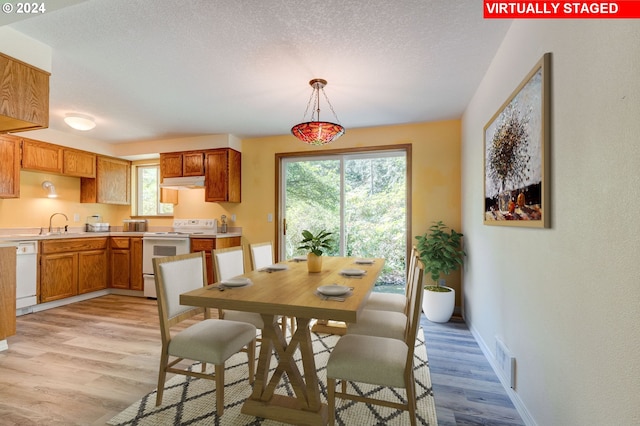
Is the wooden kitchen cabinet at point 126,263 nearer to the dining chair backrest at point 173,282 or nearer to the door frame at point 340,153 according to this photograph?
the door frame at point 340,153

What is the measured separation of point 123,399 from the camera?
1.90 m

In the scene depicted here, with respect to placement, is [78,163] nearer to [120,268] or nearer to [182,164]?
[182,164]

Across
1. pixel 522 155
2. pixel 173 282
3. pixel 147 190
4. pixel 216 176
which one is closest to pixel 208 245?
pixel 216 176

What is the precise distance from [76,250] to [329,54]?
14.3ft

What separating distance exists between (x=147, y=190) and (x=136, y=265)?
154cm

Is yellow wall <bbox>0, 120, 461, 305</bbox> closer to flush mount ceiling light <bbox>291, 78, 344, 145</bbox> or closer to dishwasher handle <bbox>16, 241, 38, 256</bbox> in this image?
dishwasher handle <bbox>16, 241, 38, 256</bbox>

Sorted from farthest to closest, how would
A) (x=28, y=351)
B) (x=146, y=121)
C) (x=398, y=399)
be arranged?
(x=146, y=121), (x=28, y=351), (x=398, y=399)

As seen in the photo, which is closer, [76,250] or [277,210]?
[76,250]

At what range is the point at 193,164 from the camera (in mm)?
4555

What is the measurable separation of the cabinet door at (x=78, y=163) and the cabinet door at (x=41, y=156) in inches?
3.0

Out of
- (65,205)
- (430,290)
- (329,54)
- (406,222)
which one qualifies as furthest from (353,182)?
(65,205)

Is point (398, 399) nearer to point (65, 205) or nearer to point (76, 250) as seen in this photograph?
point (76, 250)

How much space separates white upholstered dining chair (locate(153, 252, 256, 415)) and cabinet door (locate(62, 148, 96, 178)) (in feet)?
12.4

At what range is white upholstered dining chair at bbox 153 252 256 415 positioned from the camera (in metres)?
1.66
